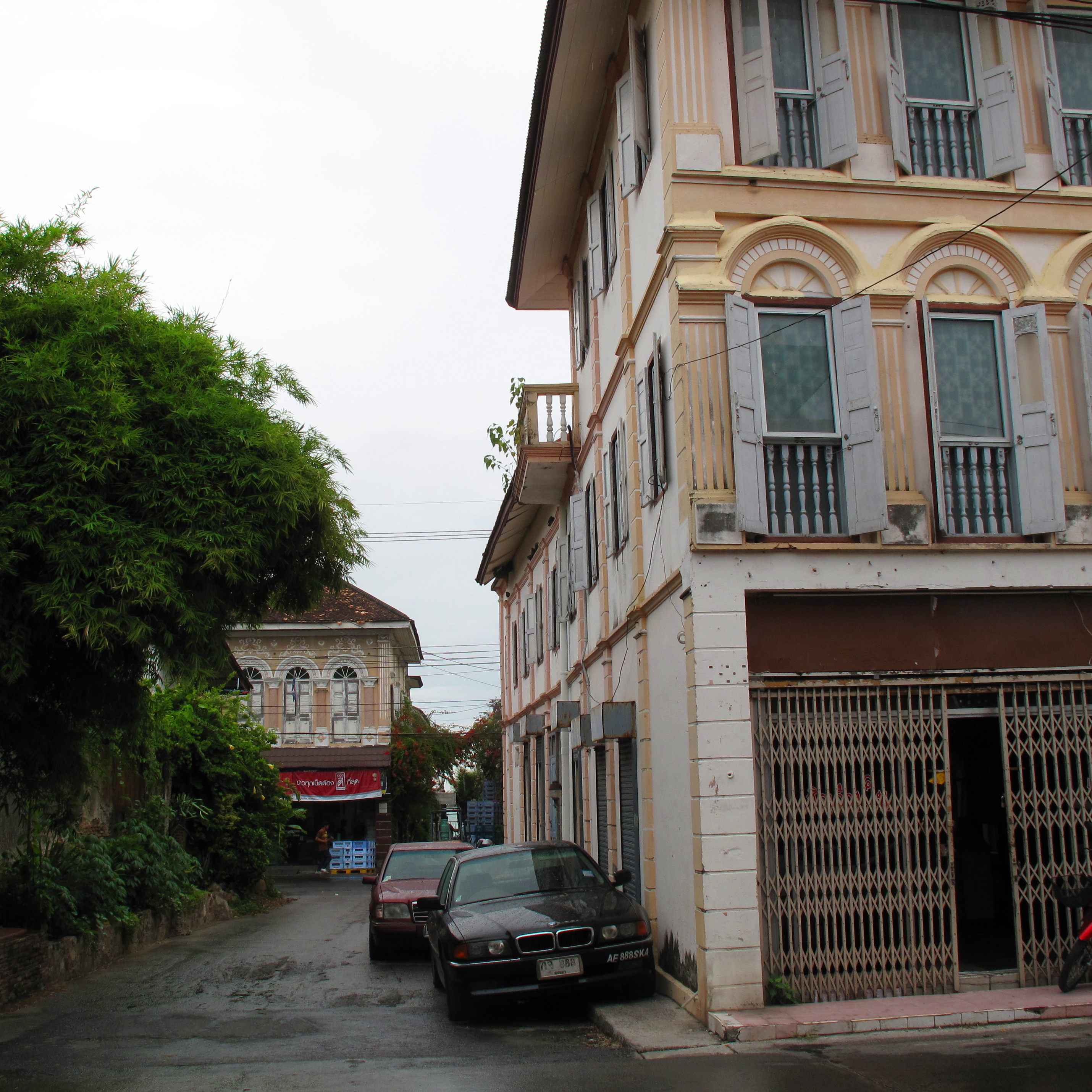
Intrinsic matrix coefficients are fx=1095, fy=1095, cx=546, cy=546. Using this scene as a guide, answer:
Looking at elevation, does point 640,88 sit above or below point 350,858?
above

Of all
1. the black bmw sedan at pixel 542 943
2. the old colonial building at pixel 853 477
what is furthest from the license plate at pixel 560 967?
the old colonial building at pixel 853 477

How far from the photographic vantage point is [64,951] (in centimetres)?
1196

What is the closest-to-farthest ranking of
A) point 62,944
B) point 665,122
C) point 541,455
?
point 665,122
point 62,944
point 541,455

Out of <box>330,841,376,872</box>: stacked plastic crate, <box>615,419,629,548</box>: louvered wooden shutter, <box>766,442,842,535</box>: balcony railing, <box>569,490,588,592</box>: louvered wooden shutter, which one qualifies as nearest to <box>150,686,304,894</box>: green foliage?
<box>569,490,588,592</box>: louvered wooden shutter

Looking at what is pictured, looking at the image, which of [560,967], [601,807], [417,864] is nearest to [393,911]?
[417,864]

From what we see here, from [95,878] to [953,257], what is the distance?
12.1 metres

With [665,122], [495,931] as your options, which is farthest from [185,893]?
[665,122]

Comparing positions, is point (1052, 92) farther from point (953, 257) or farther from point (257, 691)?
point (257, 691)

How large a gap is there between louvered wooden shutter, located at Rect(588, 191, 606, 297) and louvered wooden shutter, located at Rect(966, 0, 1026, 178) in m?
4.80

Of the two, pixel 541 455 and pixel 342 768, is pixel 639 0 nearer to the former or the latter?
pixel 541 455

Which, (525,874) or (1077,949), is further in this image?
(525,874)

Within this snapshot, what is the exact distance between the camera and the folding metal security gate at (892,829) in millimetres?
8578

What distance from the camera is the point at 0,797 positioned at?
11305 millimetres

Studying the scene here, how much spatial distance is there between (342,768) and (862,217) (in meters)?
31.1
